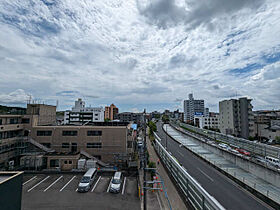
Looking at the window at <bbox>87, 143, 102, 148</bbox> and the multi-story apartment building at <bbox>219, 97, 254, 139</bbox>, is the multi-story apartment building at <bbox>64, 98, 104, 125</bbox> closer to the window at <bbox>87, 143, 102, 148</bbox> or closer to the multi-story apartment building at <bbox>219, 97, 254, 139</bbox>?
the window at <bbox>87, 143, 102, 148</bbox>

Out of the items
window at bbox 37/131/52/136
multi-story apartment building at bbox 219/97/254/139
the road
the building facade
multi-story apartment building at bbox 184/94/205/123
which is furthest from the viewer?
multi-story apartment building at bbox 184/94/205/123

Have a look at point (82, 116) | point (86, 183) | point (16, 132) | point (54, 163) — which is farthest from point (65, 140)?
point (82, 116)

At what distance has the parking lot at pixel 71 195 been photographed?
14250 millimetres

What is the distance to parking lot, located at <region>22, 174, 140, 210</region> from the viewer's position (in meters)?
14.2

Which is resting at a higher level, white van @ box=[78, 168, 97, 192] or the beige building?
the beige building

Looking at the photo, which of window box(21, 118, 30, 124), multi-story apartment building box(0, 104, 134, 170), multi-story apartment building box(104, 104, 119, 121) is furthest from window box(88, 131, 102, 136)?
multi-story apartment building box(104, 104, 119, 121)

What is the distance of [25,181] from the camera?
19328mm

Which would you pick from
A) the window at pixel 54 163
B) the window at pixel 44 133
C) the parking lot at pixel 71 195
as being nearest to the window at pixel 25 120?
the window at pixel 44 133

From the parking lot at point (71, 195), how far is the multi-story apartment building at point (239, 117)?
5288 centimetres

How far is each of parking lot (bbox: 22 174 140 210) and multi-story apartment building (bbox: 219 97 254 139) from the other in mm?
52879

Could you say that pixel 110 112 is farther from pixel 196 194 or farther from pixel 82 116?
pixel 196 194

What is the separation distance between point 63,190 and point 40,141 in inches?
595

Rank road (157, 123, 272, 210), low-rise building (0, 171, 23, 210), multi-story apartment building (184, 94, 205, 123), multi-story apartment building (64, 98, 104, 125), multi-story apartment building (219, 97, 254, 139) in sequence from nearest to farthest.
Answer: low-rise building (0, 171, 23, 210) → road (157, 123, 272, 210) → multi-story apartment building (219, 97, 254, 139) → multi-story apartment building (64, 98, 104, 125) → multi-story apartment building (184, 94, 205, 123)

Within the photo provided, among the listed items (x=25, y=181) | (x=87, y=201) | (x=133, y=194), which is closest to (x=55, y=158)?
(x=25, y=181)
